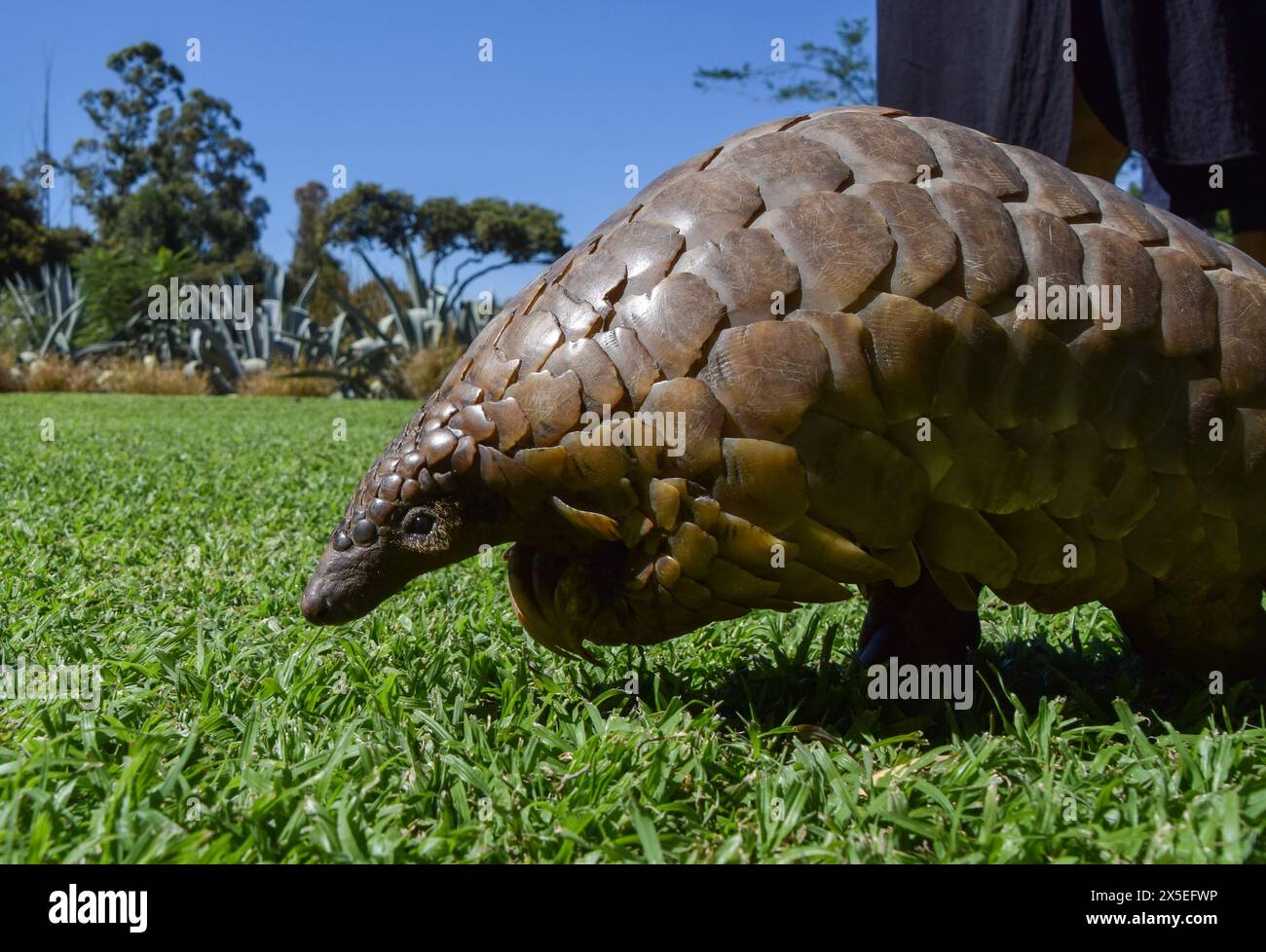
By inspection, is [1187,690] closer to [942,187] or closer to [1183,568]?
[1183,568]

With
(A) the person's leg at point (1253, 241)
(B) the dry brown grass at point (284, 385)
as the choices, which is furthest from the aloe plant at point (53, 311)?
(A) the person's leg at point (1253, 241)

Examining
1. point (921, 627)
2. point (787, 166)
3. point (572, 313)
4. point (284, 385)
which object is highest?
point (284, 385)

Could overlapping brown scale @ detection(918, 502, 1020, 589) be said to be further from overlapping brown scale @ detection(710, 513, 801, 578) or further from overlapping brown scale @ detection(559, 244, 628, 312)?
overlapping brown scale @ detection(559, 244, 628, 312)

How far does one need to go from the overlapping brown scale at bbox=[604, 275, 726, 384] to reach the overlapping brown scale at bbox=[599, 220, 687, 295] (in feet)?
0.10

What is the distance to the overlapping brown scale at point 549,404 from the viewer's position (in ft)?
5.04

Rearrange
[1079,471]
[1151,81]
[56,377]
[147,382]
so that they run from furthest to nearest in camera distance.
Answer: [147,382]
[56,377]
[1151,81]
[1079,471]

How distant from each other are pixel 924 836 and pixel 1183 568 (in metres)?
0.68

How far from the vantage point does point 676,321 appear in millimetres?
1512

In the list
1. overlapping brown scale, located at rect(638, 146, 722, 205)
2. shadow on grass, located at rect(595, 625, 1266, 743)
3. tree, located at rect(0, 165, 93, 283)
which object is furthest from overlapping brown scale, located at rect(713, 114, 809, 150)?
tree, located at rect(0, 165, 93, 283)

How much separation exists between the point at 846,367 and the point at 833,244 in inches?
7.6

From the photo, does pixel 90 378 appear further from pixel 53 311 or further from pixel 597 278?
pixel 597 278

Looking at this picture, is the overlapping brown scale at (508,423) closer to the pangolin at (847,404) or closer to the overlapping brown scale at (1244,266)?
the pangolin at (847,404)

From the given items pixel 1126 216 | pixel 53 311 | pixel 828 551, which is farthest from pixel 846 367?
pixel 53 311
